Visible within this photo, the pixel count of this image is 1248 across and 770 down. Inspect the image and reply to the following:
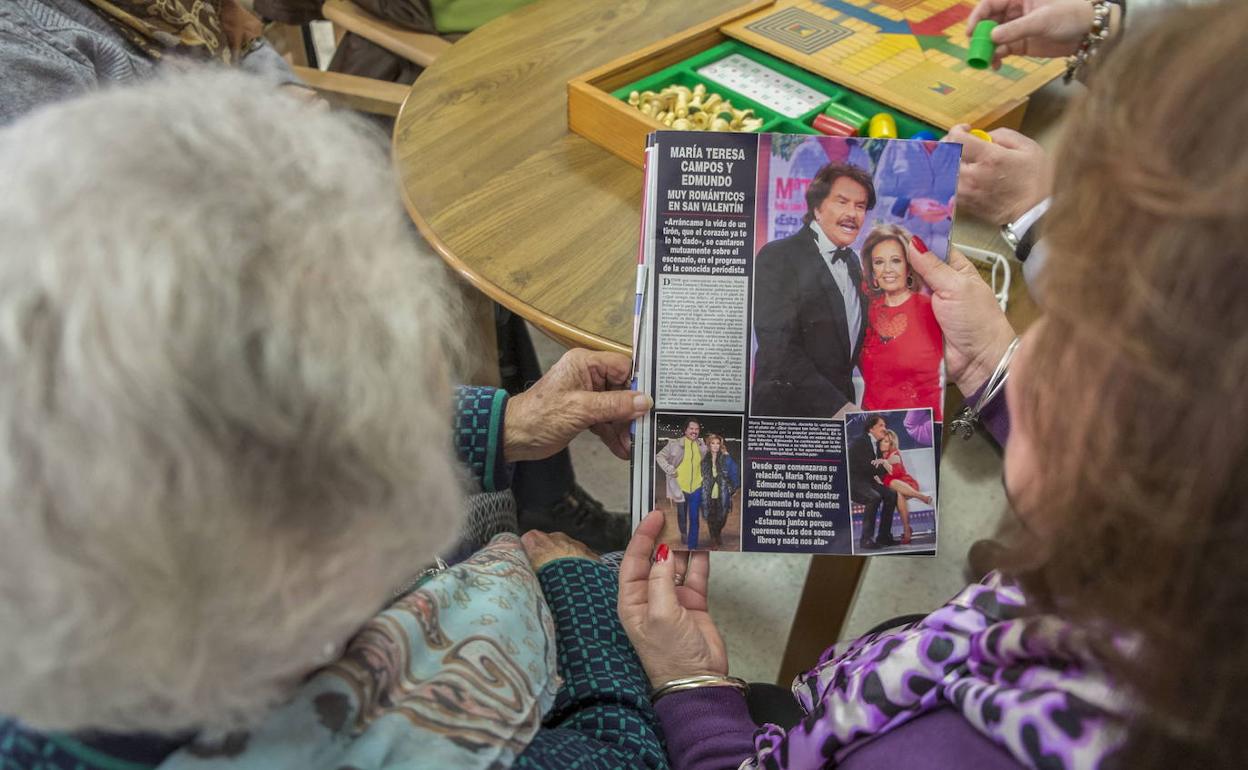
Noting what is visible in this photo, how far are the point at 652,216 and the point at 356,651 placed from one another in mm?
494

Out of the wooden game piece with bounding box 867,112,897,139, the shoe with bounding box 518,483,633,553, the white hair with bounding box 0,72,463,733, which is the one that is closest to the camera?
the white hair with bounding box 0,72,463,733

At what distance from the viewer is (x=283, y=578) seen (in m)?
0.41

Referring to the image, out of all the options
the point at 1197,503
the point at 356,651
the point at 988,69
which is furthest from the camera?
the point at 988,69

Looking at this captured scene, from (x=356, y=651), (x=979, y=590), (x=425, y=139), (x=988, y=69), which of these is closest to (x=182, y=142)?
(x=356, y=651)

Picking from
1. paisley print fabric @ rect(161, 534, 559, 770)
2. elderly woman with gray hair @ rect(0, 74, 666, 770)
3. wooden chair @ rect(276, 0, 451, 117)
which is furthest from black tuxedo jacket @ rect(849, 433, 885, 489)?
wooden chair @ rect(276, 0, 451, 117)

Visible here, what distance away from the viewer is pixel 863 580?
5.17 ft

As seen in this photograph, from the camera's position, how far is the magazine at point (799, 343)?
84 cm

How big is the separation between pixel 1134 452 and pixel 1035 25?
111 cm

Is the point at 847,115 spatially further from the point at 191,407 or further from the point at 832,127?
the point at 191,407

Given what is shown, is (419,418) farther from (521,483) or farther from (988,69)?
(988,69)

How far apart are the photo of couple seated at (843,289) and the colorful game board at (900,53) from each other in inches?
15.9

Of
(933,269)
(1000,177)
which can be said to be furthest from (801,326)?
(1000,177)

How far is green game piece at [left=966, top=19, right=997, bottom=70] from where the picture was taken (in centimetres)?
128

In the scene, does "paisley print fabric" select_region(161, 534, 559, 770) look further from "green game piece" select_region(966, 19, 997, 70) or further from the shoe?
"green game piece" select_region(966, 19, 997, 70)
